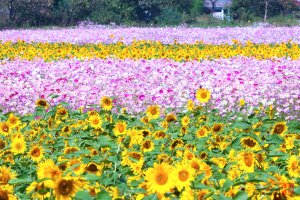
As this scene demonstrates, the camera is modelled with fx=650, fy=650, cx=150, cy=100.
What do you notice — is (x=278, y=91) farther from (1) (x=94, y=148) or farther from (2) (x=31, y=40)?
(2) (x=31, y=40)

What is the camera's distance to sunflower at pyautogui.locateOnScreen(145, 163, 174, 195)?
8.24 feet

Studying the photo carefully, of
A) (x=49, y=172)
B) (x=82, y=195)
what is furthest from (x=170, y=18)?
(x=82, y=195)

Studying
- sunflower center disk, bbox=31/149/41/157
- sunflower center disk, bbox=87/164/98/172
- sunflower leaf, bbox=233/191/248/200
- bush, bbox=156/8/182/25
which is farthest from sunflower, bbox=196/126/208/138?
bush, bbox=156/8/182/25

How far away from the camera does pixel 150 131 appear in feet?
16.5

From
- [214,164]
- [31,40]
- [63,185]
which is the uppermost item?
[63,185]

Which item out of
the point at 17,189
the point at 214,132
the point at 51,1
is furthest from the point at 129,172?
the point at 51,1

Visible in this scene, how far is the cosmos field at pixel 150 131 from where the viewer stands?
273cm

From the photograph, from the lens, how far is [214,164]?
4004 mm

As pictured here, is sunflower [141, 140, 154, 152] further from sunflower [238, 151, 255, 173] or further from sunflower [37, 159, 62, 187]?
sunflower [37, 159, 62, 187]

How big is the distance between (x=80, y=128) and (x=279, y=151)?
6.65ft

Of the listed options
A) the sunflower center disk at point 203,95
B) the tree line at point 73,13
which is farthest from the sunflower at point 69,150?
the tree line at point 73,13

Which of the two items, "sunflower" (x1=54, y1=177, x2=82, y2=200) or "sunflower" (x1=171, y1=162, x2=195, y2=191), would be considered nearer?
"sunflower" (x1=54, y1=177, x2=82, y2=200)

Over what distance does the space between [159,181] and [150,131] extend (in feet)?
8.19

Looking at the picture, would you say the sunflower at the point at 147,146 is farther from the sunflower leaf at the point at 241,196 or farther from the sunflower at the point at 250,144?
the sunflower leaf at the point at 241,196
